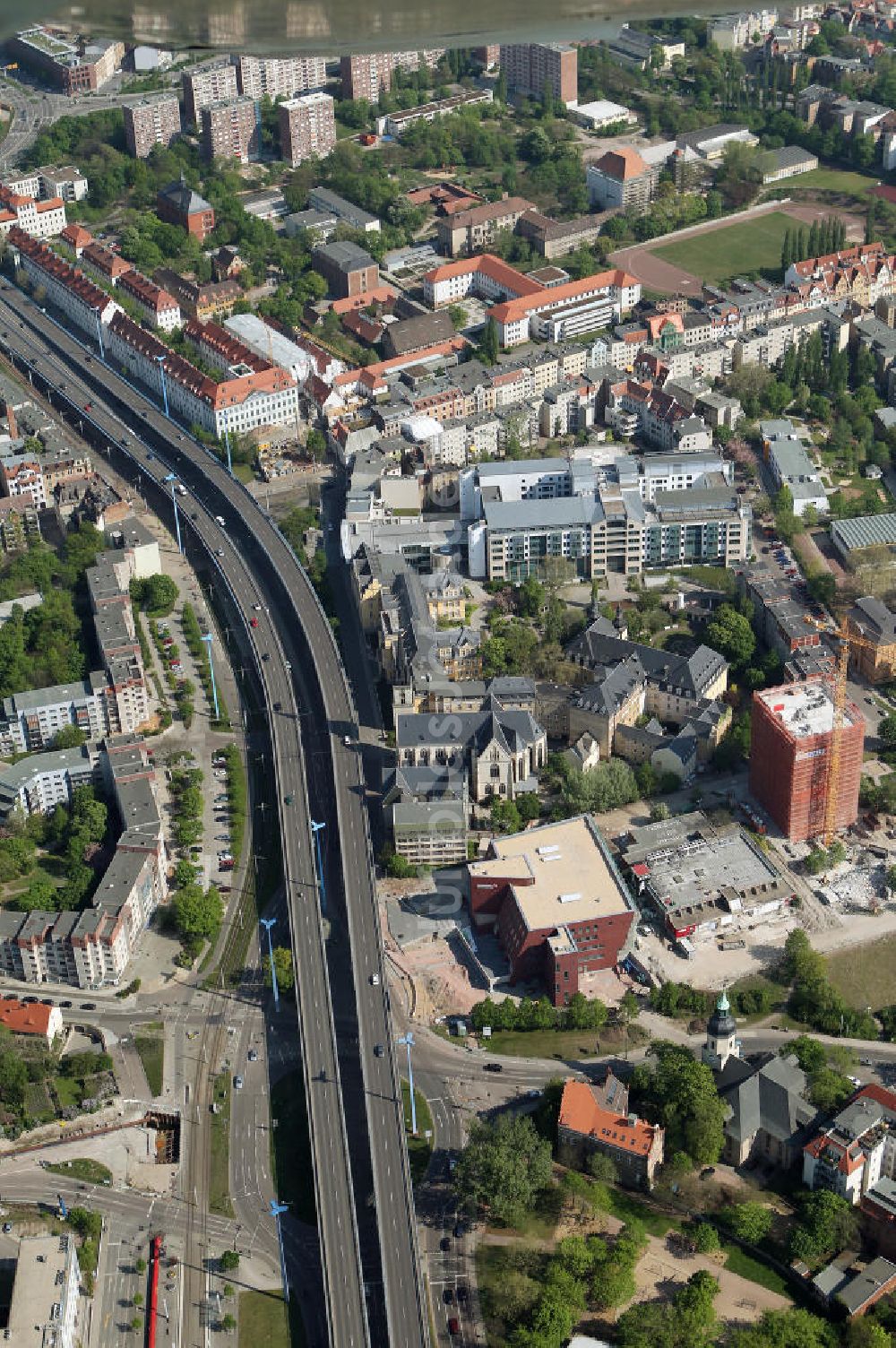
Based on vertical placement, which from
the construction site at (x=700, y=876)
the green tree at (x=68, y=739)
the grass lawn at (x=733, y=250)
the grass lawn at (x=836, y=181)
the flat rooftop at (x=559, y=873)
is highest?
the grass lawn at (x=836, y=181)

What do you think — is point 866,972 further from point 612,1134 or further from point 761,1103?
point 612,1134

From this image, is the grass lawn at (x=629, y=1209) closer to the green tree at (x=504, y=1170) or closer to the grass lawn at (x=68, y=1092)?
the green tree at (x=504, y=1170)

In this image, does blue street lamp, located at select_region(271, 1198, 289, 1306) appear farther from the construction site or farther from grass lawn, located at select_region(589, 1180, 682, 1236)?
the construction site

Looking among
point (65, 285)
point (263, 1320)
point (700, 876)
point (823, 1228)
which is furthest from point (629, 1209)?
point (65, 285)

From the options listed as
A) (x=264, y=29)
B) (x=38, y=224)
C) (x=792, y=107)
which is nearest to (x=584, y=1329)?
(x=264, y=29)

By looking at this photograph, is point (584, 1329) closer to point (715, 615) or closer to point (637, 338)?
point (715, 615)

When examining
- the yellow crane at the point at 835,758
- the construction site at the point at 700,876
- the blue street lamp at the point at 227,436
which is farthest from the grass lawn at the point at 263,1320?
the blue street lamp at the point at 227,436
